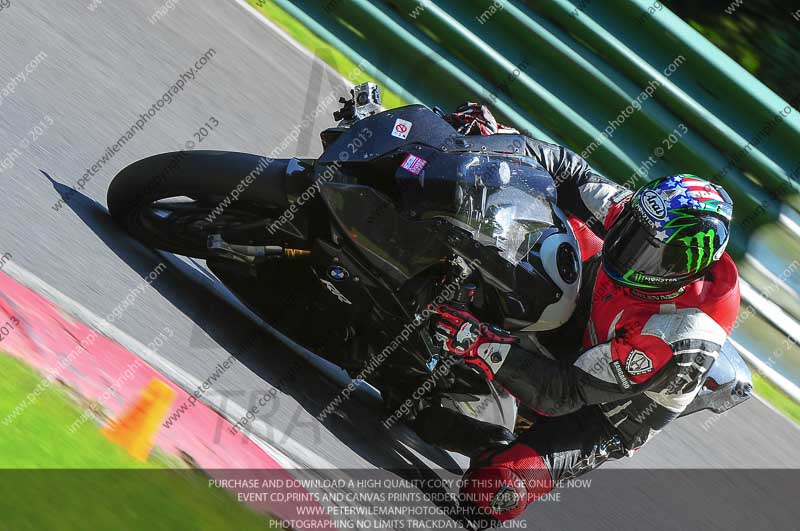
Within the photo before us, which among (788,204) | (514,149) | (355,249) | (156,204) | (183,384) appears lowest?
(183,384)

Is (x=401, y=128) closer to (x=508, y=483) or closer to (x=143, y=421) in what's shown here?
(x=143, y=421)

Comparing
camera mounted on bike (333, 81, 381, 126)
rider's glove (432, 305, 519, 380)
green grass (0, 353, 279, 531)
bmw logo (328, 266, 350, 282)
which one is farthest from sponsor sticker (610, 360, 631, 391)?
green grass (0, 353, 279, 531)

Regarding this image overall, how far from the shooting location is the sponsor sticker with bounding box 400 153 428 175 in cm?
377

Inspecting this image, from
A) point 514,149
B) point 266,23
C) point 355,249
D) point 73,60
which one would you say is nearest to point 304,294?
point 355,249

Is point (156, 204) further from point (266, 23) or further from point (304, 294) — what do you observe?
point (266, 23)

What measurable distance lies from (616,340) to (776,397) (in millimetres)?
3207

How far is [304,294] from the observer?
448cm

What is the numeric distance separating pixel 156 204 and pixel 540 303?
1.86 m

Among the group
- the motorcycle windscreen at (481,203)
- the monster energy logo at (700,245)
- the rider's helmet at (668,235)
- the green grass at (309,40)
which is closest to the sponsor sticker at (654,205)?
the rider's helmet at (668,235)

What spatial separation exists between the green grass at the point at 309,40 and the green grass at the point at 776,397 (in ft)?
11.4

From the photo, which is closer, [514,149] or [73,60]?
[514,149]

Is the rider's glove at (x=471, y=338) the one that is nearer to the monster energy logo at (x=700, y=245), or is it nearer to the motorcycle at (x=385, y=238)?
the motorcycle at (x=385, y=238)

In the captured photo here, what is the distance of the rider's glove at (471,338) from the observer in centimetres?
415

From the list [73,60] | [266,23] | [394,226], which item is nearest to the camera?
[394,226]
